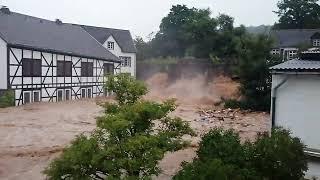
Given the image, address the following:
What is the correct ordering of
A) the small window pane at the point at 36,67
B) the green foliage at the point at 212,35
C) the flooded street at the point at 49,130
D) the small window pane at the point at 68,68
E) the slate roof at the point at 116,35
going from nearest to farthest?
1. the flooded street at the point at 49,130
2. the small window pane at the point at 36,67
3. the small window pane at the point at 68,68
4. the green foliage at the point at 212,35
5. the slate roof at the point at 116,35

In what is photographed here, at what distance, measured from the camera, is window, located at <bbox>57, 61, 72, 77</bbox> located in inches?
1272

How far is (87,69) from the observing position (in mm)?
36625

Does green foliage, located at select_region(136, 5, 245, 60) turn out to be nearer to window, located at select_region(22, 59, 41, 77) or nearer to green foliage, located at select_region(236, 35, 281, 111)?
green foliage, located at select_region(236, 35, 281, 111)

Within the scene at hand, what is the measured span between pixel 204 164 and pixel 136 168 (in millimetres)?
1243

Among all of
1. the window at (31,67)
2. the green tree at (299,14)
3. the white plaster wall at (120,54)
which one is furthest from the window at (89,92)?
the green tree at (299,14)

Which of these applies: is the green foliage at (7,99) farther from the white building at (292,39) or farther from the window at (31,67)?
the white building at (292,39)

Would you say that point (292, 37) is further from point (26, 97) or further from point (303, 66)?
point (303, 66)

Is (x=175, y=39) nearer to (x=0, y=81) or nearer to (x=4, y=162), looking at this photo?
(x=0, y=81)

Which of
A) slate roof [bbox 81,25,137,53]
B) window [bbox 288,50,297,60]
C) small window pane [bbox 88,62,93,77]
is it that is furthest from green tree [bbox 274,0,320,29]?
small window pane [bbox 88,62,93,77]

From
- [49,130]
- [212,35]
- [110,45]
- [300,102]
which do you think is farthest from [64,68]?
[300,102]

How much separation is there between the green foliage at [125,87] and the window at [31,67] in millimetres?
22597

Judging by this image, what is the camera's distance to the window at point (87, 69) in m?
35.9

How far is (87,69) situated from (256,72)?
53.9 feet

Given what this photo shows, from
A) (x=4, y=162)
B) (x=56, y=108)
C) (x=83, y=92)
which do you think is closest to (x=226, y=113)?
(x=56, y=108)
